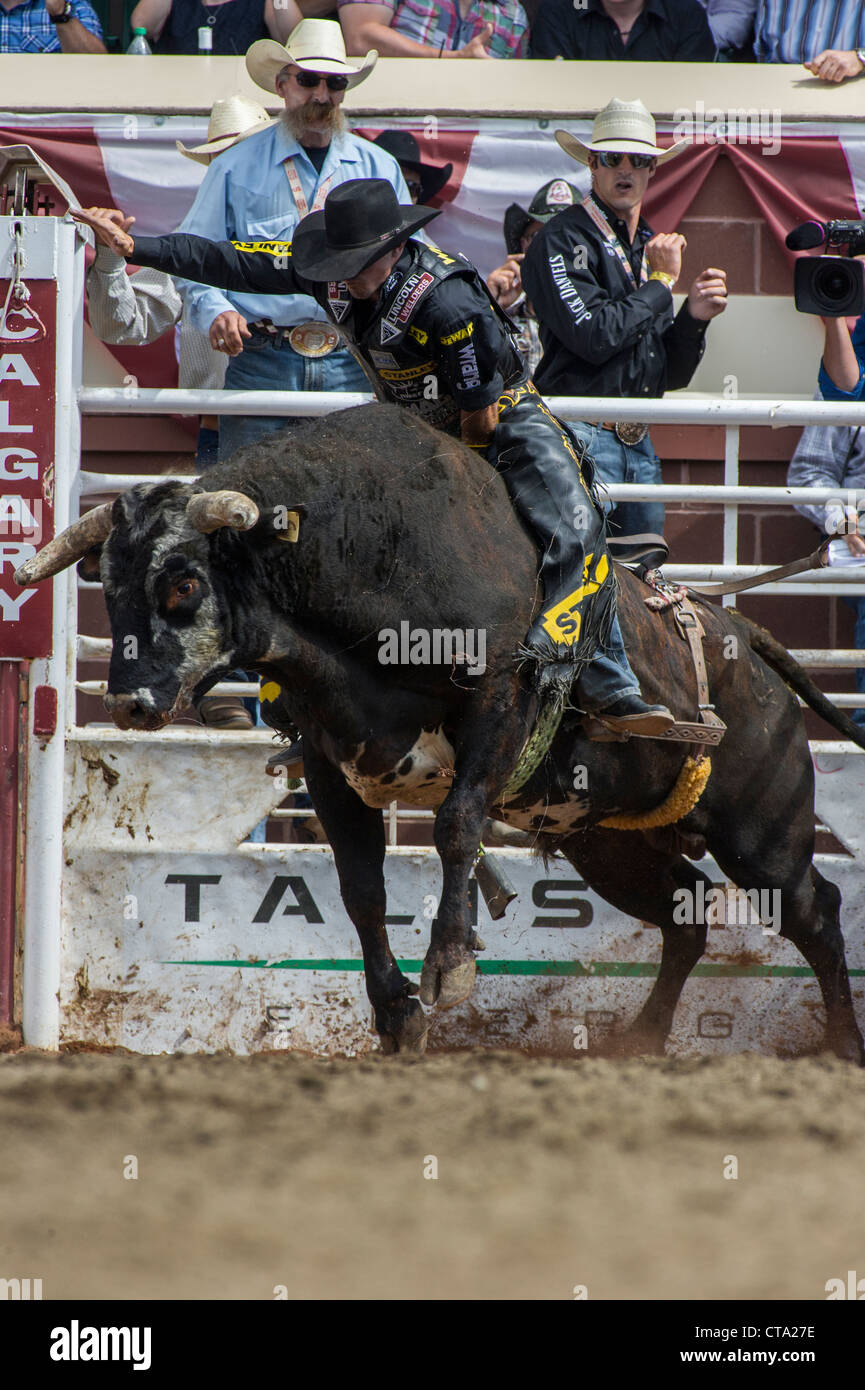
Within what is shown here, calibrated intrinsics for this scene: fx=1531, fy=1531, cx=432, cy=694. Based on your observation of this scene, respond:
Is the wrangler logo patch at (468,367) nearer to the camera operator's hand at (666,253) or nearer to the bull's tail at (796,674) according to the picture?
the bull's tail at (796,674)

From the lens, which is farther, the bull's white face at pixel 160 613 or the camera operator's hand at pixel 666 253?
the camera operator's hand at pixel 666 253

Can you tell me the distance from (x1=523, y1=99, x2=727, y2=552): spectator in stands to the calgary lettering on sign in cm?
196

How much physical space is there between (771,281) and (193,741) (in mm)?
4659

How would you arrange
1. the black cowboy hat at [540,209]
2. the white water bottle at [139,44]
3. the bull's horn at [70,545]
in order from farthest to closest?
the white water bottle at [139,44]
the black cowboy hat at [540,209]
the bull's horn at [70,545]

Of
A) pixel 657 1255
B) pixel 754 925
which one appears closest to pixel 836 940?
pixel 754 925

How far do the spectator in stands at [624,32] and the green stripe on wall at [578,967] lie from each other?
5544 millimetres

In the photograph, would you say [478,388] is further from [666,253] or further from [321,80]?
[321,80]

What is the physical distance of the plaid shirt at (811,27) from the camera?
891cm

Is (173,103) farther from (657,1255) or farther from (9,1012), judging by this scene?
(657,1255)

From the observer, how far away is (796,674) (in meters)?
5.92

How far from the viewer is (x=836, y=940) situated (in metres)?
5.86

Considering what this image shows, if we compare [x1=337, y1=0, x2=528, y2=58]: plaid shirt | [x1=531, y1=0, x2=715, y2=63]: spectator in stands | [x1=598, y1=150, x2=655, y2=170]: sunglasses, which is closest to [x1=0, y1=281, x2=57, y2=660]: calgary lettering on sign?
[x1=598, y1=150, x2=655, y2=170]: sunglasses

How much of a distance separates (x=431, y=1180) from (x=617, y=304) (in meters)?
3.86

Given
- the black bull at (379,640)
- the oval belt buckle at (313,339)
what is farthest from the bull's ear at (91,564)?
the oval belt buckle at (313,339)
